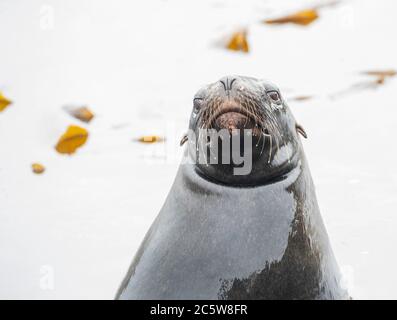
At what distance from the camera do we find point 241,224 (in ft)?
13.6

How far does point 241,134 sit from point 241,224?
0.49 meters

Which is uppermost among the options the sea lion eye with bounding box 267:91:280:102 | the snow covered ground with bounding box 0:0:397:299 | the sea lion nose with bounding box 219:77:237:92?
the sea lion nose with bounding box 219:77:237:92

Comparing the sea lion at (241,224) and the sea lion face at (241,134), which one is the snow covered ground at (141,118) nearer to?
the sea lion at (241,224)

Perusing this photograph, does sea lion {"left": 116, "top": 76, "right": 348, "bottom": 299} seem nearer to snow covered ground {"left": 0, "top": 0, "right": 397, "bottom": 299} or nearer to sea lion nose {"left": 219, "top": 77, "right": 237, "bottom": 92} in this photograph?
sea lion nose {"left": 219, "top": 77, "right": 237, "bottom": 92}

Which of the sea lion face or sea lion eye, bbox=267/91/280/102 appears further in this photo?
sea lion eye, bbox=267/91/280/102

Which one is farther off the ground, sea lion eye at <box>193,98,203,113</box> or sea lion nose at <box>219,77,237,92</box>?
sea lion nose at <box>219,77,237,92</box>

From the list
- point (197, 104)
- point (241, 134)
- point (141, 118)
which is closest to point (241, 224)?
point (241, 134)

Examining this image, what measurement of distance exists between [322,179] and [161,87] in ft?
8.50

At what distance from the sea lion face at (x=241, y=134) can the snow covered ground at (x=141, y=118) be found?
49.1 inches

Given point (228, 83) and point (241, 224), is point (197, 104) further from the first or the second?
point (241, 224)

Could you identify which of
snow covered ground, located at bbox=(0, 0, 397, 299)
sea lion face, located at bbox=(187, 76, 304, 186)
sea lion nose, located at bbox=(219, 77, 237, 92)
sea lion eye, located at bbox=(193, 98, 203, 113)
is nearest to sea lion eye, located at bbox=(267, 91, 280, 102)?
sea lion face, located at bbox=(187, 76, 304, 186)

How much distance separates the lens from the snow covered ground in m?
5.55

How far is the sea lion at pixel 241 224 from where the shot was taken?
4.02 m

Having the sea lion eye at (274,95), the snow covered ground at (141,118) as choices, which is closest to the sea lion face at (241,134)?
the sea lion eye at (274,95)
